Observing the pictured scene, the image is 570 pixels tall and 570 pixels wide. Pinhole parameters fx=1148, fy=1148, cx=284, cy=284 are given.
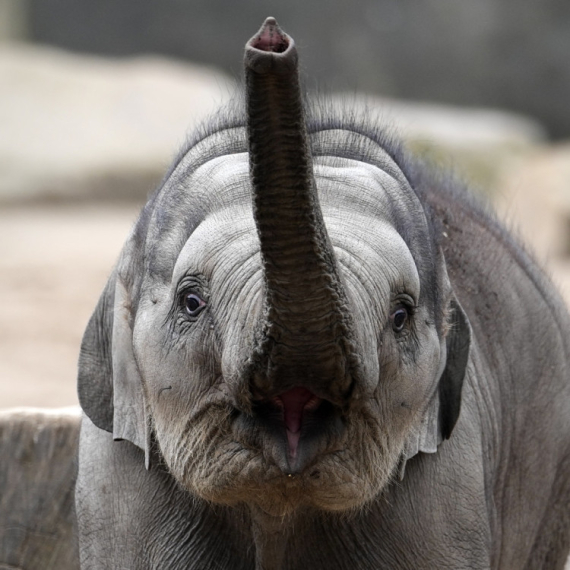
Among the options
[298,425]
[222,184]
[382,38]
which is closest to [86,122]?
[382,38]

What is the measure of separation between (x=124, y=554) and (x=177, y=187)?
3.26 feet

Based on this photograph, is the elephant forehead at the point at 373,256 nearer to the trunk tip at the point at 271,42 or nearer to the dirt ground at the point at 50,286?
the trunk tip at the point at 271,42

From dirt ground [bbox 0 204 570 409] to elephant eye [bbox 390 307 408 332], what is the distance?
2627 mm

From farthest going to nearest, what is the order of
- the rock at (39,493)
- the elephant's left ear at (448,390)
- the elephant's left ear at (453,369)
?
1. the rock at (39,493)
2. the elephant's left ear at (453,369)
3. the elephant's left ear at (448,390)

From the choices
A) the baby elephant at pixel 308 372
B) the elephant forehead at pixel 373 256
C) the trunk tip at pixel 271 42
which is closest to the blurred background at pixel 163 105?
the baby elephant at pixel 308 372

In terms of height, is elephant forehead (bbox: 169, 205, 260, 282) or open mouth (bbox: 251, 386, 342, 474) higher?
elephant forehead (bbox: 169, 205, 260, 282)

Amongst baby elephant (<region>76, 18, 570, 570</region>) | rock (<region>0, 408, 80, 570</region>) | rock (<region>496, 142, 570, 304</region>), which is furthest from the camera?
rock (<region>496, 142, 570, 304</region>)

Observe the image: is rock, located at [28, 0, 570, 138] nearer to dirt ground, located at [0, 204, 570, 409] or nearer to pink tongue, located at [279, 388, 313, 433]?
dirt ground, located at [0, 204, 570, 409]

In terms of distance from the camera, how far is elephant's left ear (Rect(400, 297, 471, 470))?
299 cm

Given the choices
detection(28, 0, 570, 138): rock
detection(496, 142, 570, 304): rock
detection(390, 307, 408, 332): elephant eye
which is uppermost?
detection(390, 307, 408, 332): elephant eye

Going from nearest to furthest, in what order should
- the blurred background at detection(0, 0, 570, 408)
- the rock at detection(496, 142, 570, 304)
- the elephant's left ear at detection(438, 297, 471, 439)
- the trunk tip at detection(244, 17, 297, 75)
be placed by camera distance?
the trunk tip at detection(244, 17, 297, 75)
the elephant's left ear at detection(438, 297, 471, 439)
the blurred background at detection(0, 0, 570, 408)
the rock at detection(496, 142, 570, 304)

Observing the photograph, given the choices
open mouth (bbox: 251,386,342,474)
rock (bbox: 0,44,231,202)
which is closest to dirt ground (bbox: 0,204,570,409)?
rock (bbox: 0,44,231,202)

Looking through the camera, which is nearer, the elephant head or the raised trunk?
the raised trunk

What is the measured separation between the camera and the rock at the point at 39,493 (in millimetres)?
3928
